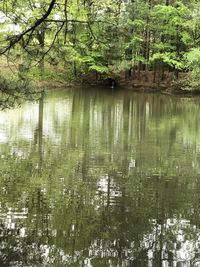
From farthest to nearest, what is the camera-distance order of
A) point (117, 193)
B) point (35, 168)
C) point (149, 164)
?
point (149, 164), point (35, 168), point (117, 193)

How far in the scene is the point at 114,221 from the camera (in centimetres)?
693

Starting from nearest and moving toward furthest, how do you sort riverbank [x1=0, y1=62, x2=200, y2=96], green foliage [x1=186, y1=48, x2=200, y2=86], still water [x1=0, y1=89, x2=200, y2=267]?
still water [x1=0, y1=89, x2=200, y2=267]
green foliage [x1=186, y1=48, x2=200, y2=86]
riverbank [x1=0, y1=62, x2=200, y2=96]

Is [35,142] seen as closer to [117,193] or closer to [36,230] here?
[117,193]

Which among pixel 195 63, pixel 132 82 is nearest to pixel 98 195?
pixel 195 63

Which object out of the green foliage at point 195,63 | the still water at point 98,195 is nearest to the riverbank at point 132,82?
the green foliage at point 195,63

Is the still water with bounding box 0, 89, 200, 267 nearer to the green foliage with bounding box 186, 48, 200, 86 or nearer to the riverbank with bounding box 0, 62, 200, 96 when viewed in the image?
the green foliage with bounding box 186, 48, 200, 86

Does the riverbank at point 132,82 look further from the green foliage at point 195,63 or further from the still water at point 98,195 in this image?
the still water at point 98,195

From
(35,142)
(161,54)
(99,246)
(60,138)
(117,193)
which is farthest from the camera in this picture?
(161,54)

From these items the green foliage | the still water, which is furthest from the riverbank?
the still water

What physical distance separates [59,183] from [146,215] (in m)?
2.22

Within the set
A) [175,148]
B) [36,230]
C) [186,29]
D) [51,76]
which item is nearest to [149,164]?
[175,148]

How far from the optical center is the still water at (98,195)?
5.84 meters

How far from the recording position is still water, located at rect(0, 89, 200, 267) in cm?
584

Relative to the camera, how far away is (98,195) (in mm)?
8188
